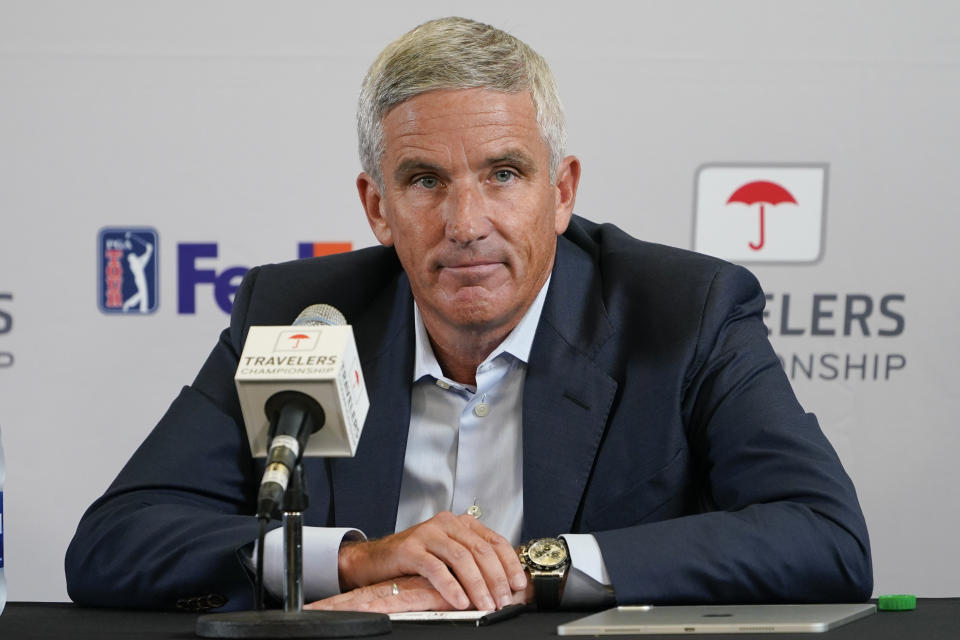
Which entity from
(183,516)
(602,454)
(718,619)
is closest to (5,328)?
(183,516)

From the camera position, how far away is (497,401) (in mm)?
2314

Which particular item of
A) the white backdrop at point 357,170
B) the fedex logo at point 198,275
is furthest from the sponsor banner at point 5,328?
the fedex logo at point 198,275

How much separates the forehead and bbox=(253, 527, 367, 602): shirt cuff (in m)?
0.70

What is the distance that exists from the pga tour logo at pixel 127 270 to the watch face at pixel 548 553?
1.76 m

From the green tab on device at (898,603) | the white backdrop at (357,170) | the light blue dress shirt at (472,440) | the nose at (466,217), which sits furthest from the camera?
the white backdrop at (357,170)

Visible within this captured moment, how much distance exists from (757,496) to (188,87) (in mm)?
1969

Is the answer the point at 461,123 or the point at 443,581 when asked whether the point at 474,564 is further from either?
the point at 461,123

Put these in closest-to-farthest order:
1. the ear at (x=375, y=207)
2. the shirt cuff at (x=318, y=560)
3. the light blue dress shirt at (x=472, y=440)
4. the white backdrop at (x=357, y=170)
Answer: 1. the shirt cuff at (x=318, y=560)
2. the light blue dress shirt at (x=472, y=440)
3. the ear at (x=375, y=207)
4. the white backdrop at (x=357, y=170)

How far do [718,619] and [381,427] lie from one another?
961 millimetres

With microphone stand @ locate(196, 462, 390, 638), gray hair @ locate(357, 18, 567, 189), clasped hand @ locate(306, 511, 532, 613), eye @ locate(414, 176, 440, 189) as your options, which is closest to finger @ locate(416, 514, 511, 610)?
clasped hand @ locate(306, 511, 532, 613)

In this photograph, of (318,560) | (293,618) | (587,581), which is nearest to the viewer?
(293,618)

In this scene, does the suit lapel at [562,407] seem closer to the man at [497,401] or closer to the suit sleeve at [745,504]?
the man at [497,401]

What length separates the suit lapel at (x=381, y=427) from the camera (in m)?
2.21

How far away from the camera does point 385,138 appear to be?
2254mm
